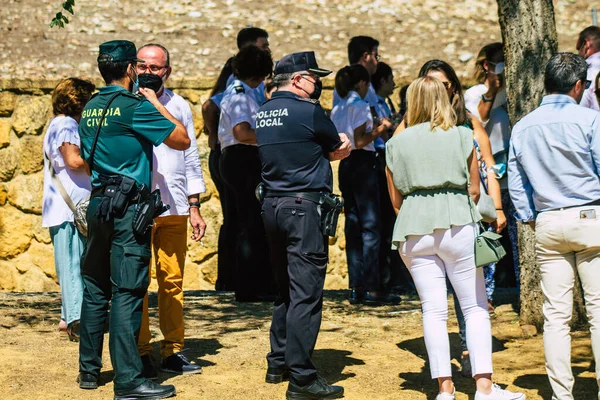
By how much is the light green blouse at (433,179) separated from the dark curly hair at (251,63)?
2.97m

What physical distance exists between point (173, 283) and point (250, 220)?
2252 mm

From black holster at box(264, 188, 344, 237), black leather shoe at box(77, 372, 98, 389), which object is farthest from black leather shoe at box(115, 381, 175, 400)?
black holster at box(264, 188, 344, 237)

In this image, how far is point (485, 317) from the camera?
18.1 ft

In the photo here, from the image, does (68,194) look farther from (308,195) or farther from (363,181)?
(363,181)

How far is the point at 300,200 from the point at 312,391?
3.59 ft

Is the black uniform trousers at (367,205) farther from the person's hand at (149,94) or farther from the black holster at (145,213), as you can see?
the black holster at (145,213)

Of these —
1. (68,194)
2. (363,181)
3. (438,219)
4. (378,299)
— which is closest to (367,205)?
(363,181)

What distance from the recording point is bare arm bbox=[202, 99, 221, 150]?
8914 millimetres

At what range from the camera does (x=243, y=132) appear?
8.13 meters

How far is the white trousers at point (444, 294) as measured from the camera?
5.46m

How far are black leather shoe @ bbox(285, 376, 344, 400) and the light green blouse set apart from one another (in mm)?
979

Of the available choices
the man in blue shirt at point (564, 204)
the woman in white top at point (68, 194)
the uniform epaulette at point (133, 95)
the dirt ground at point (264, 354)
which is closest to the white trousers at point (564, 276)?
the man in blue shirt at point (564, 204)

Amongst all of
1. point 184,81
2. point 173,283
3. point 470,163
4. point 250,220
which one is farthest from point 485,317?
point 184,81

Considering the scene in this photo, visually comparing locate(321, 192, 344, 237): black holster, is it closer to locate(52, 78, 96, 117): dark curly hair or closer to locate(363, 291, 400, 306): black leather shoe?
locate(52, 78, 96, 117): dark curly hair
